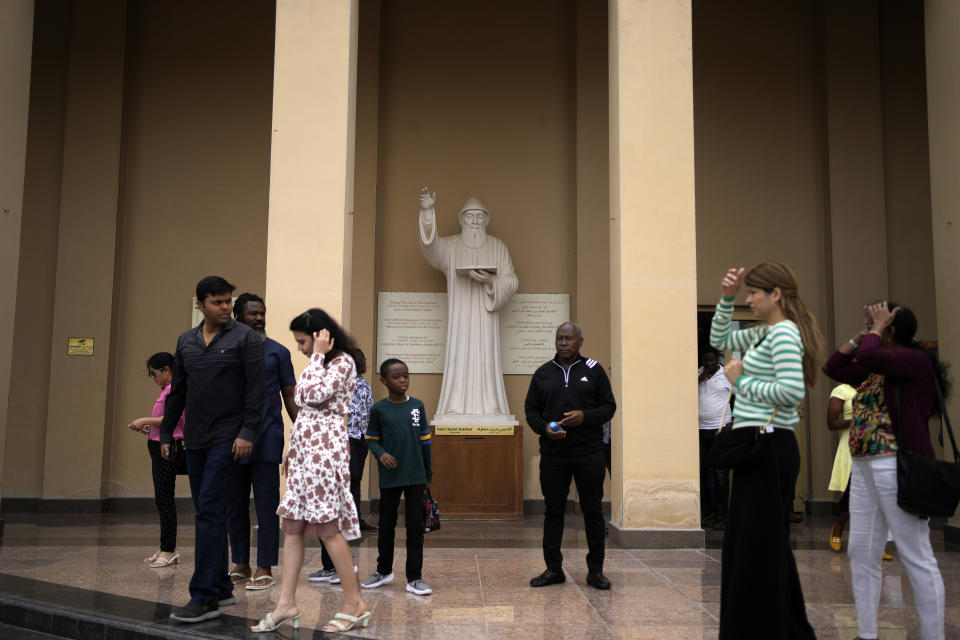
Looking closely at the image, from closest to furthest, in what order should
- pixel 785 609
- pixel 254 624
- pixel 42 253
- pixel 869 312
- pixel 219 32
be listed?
pixel 785 609 < pixel 869 312 < pixel 254 624 < pixel 42 253 < pixel 219 32

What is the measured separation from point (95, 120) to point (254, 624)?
23.8ft

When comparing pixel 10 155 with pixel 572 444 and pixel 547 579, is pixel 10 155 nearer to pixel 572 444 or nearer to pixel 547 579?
pixel 572 444

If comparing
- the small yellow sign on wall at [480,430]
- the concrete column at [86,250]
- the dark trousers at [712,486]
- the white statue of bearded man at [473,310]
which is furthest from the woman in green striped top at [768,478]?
the concrete column at [86,250]

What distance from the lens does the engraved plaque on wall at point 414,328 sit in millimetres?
9367

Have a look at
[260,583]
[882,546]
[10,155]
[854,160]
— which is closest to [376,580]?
[260,583]

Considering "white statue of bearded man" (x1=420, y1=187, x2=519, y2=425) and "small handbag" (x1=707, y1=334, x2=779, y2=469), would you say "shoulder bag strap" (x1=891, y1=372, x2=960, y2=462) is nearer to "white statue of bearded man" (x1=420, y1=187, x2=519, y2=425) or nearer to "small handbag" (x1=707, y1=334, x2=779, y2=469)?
"small handbag" (x1=707, y1=334, x2=779, y2=469)

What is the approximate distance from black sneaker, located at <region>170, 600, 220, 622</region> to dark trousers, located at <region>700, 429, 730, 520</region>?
5.28 m

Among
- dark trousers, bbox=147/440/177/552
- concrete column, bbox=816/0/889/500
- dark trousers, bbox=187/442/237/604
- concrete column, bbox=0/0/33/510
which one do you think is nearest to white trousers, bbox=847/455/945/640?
dark trousers, bbox=187/442/237/604

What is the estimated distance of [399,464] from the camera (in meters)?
5.05

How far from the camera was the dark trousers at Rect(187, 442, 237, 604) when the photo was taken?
4227 millimetres

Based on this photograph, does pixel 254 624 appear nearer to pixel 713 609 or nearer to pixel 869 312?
pixel 713 609

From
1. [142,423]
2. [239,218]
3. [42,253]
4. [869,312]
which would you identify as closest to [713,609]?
[869,312]

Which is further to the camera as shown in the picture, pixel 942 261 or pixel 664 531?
pixel 942 261

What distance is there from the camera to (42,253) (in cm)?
926
